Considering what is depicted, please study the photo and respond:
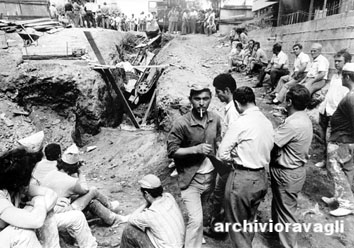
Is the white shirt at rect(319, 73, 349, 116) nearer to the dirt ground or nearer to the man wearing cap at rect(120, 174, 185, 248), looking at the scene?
the dirt ground

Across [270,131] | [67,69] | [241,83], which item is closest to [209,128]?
[270,131]

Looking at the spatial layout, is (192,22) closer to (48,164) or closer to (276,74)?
(276,74)

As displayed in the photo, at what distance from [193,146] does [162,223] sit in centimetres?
84

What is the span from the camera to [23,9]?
14.7 m

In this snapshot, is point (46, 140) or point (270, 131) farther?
point (46, 140)

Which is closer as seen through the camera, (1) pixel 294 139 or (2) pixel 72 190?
(1) pixel 294 139

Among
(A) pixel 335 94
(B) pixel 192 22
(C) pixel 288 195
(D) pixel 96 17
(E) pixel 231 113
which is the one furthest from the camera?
(B) pixel 192 22

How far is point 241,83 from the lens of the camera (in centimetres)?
1013

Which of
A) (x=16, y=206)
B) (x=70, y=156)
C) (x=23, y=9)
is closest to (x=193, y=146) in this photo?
(x=16, y=206)

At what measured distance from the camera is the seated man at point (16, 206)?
2.38 metres

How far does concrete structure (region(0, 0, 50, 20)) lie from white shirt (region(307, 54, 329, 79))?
13.6 m

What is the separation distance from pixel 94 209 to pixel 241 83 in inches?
288

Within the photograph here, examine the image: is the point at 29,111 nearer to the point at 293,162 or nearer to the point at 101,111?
the point at 101,111

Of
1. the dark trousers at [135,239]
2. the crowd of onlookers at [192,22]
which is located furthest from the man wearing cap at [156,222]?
the crowd of onlookers at [192,22]
